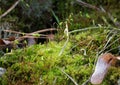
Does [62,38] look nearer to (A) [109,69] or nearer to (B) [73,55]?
(B) [73,55]

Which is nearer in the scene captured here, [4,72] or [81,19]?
[4,72]

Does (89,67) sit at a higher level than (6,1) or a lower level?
lower

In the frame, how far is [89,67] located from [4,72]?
510 millimetres

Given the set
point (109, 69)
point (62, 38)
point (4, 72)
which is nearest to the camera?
point (109, 69)

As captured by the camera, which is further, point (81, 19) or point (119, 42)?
point (81, 19)

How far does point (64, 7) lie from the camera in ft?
10.2

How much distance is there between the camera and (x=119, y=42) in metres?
2.13

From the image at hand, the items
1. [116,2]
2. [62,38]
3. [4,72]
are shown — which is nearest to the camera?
[4,72]

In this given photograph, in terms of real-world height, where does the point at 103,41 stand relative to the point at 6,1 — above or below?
below

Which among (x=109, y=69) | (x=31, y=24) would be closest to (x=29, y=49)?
(x=109, y=69)

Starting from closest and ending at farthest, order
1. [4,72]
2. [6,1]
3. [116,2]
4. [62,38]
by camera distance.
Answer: [4,72], [62,38], [6,1], [116,2]

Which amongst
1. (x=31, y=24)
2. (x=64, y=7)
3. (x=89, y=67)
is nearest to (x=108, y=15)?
(x=64, y=7)

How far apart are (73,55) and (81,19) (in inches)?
37.4

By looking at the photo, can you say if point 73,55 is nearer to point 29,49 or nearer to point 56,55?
point 56,55
